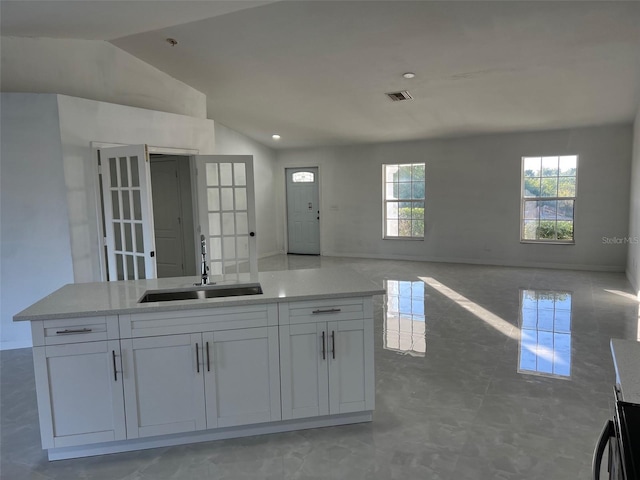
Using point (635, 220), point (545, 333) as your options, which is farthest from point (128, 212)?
point (635, 220)

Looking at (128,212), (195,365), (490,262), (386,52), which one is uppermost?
(386,52)

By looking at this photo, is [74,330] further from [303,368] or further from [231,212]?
[231,212]

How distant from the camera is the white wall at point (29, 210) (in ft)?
13.2

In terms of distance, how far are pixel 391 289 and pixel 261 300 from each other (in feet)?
13.6

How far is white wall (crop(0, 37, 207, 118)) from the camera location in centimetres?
410

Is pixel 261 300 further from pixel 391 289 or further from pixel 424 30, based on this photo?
pixel 391 289

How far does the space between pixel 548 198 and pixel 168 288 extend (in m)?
7.09

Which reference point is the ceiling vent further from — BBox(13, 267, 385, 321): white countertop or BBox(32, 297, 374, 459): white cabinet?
BBox(32, 297, 374, 459): white cabinet

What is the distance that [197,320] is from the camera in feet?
7.95

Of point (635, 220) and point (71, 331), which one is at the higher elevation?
point (635, 220)

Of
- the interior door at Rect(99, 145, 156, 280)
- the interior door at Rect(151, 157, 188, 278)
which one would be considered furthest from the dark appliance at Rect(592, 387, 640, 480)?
the interior door at Rect(151, 157, 188, 278)

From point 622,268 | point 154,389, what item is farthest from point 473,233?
point 154,389

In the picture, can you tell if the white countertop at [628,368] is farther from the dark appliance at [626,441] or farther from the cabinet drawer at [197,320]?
the cabinet drawer at [197,320]

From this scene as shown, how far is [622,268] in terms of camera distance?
23.5 feet
